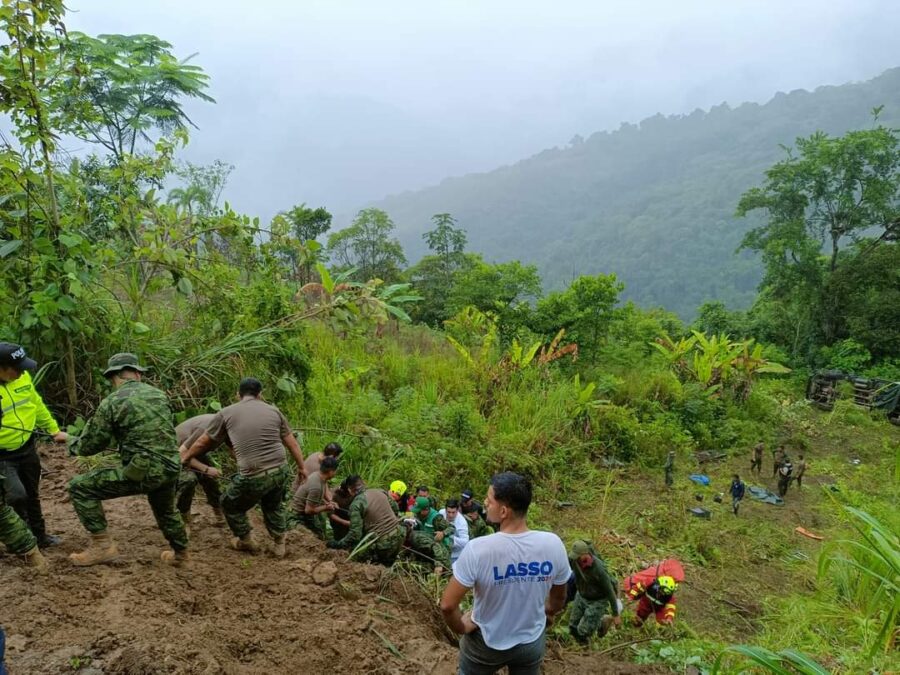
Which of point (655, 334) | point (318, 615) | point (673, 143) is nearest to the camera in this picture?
point (318, 615)

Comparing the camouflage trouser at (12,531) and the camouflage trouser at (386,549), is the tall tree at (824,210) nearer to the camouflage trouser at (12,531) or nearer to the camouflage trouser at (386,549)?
the camouflage trouser at (386,549)

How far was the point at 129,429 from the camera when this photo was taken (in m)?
3.25

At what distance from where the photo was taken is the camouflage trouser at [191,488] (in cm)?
421

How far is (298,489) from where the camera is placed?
497 cm

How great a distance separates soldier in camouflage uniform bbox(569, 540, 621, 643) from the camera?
4.19 metres

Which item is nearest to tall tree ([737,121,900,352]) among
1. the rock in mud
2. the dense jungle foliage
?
the dense jungle foliage

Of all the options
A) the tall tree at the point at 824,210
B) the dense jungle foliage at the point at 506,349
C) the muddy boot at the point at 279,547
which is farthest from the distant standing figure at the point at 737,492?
the tall tree at the point at 824,210

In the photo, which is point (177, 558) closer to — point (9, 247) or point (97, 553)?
point (97, 553)

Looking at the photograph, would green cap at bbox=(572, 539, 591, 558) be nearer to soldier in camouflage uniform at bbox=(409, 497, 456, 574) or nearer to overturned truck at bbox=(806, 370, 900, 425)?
soldier in camouflage uniform at bbox=(409, 497, 456, 574)

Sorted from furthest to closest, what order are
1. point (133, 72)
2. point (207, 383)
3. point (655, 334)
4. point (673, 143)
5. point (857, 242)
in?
point (673, 143)
point (857, 242)
point (655, 334)
point (133, 72)
point (207, 383)

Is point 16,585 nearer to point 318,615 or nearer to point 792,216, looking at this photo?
point 318,615

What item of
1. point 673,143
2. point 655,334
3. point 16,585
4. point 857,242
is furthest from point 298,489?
point 673,143

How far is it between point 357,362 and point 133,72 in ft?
37.1

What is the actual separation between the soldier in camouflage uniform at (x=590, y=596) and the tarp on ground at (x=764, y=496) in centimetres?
508
